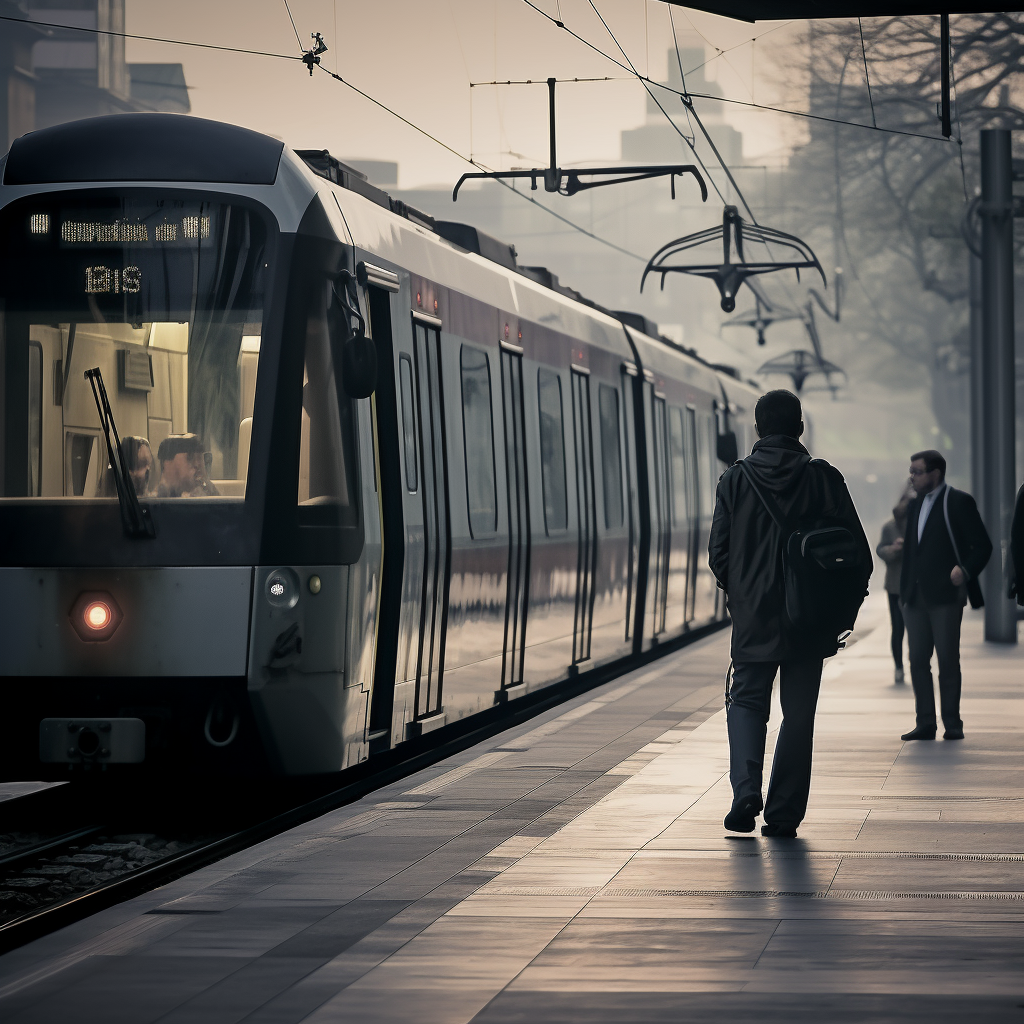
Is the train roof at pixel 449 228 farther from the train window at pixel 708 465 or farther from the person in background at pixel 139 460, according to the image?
the train window at pixel 708 465

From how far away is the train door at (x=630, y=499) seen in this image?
18578 mm

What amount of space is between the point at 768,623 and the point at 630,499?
10.1 meters

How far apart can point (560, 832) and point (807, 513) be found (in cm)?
166

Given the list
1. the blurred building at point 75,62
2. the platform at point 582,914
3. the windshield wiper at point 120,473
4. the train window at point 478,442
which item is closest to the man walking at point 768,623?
the platform at point 582,914

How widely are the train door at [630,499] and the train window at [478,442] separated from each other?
5.54 m

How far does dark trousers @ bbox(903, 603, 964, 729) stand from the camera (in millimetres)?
12219

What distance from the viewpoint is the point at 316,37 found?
16.3m

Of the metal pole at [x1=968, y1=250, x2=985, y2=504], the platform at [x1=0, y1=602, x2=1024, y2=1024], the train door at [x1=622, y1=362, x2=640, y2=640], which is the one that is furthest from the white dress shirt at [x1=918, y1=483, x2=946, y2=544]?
the metal pole at [x1=968, y1=250, x2=985, y2=504]

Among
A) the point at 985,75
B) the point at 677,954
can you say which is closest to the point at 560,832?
the point at 677,954

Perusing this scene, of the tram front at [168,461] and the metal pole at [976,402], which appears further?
→ the metal pole at [976,402]

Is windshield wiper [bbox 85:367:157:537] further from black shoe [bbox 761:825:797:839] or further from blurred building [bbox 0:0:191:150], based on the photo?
blurred building [bbox 0:0:191:150]

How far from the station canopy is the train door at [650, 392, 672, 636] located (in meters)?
8.67

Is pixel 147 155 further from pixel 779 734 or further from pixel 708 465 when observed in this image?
pixel 708 465

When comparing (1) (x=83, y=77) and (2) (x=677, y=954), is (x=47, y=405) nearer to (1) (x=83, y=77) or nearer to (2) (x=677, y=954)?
(2) (x=677, y=954)
